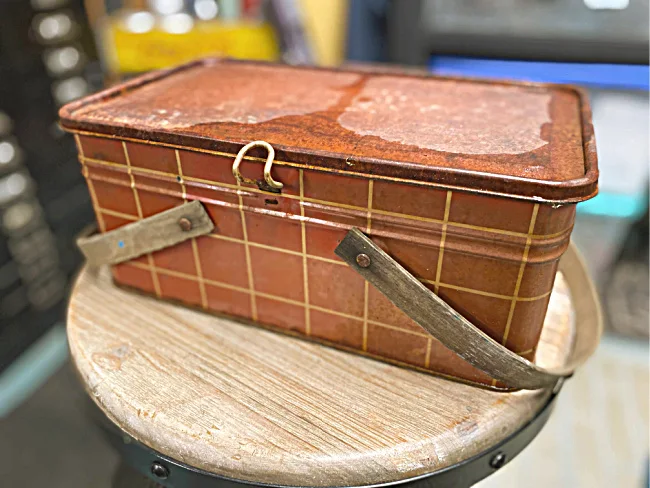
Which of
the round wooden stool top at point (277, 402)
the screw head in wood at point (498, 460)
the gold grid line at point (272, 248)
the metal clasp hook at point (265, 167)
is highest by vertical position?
the metal clasp hook at point (265, 167)

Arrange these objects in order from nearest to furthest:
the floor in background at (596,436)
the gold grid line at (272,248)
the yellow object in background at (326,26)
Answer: the gold grid line at (272,248) → the floor in background at (596,436) → the yellow object in background at (326,26)

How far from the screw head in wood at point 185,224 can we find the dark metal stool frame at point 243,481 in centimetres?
27

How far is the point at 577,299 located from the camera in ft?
2.69

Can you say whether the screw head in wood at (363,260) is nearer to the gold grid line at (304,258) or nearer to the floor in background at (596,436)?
the gold grid line at (304,258)

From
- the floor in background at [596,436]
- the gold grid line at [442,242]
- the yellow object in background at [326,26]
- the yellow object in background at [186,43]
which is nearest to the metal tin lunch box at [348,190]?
the gold grid line at [442,242]

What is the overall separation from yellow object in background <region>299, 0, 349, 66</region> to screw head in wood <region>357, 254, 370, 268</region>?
4.45 ft

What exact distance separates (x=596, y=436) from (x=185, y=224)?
3.64ft

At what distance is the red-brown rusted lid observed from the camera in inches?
21.9

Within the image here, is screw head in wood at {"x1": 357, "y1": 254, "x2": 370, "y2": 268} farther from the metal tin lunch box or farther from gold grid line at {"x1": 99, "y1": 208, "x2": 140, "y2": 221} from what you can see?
gold grid line at {"x1": 99, "y1": 208, "x2": 140, "y2": 221}

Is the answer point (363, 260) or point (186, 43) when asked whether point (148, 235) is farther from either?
point (186, 43)

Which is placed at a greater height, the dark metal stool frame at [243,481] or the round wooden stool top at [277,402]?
the round wooden stool top at [277,402]

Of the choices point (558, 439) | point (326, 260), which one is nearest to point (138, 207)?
point (326, 260)

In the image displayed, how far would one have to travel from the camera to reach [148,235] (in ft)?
2.50

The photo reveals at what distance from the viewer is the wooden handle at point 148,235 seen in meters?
0.72
